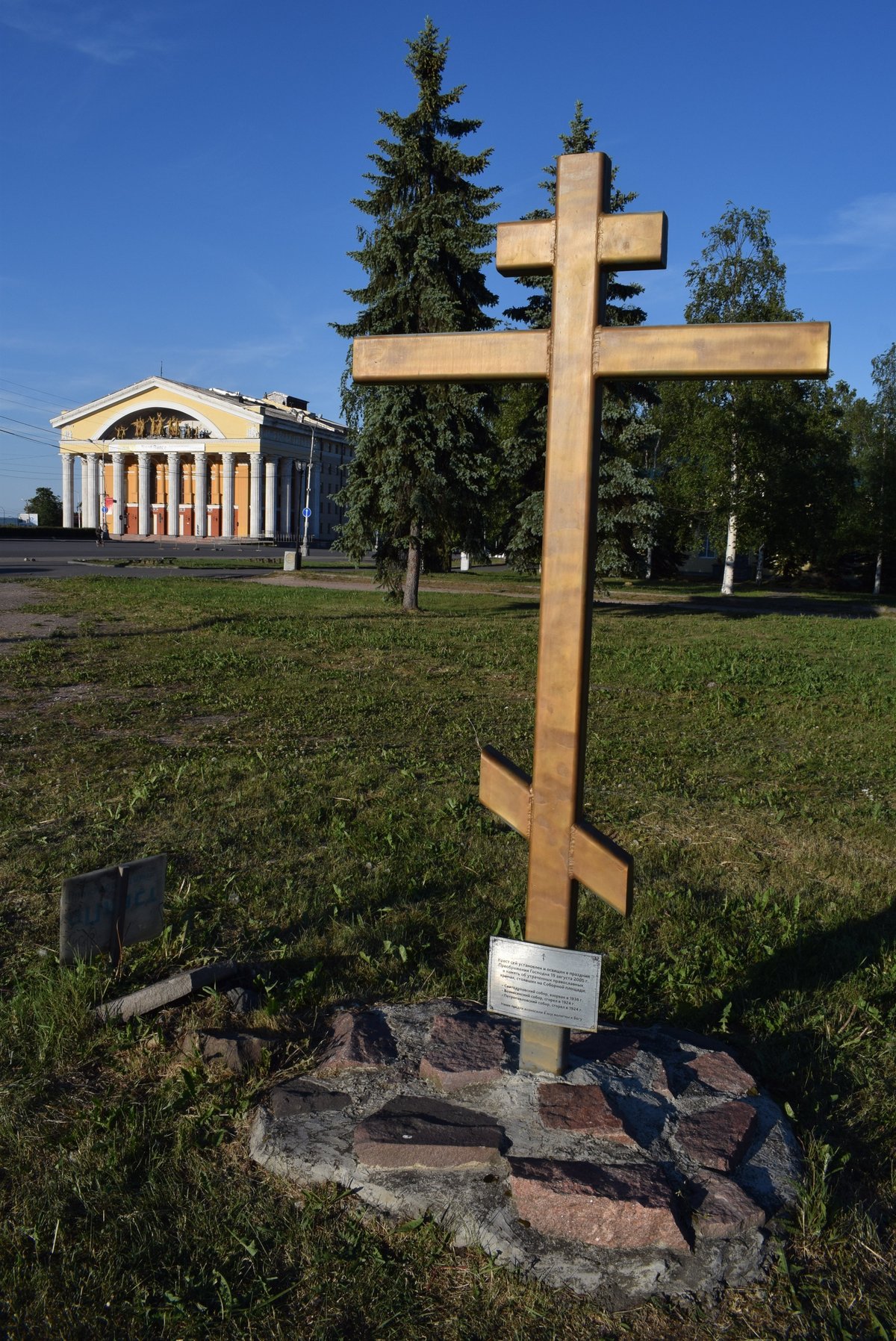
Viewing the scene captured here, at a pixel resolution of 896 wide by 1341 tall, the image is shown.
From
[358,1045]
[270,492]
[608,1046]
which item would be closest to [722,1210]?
[608,1046]

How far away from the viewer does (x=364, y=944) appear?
154 inches

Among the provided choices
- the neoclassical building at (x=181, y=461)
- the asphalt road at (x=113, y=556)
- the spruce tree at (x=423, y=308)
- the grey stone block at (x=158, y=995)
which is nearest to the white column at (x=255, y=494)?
the neoclassical building at (x=181, y=461)

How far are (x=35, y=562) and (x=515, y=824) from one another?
33.4 metres

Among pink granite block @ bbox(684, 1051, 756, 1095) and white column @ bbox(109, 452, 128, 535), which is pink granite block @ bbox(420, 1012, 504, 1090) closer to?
pink granite block @ bbox(684, 1051, 756, 1095)

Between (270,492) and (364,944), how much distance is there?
268 ft

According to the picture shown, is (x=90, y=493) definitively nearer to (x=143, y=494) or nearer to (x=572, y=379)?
(x=143, y=494)

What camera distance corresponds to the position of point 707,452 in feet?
101

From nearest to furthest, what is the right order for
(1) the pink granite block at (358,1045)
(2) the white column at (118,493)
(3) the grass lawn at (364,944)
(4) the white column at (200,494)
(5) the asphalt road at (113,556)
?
(3) the grass lawn at (364,944)
(1) the pink granite block at (358,1045)
(5) the asphalt road at (113,556)
(4) the white column at (200,494)
(2) the white column at (118,493)

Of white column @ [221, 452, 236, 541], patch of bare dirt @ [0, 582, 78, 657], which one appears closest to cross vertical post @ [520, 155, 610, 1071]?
patch of bare dirt @ [0, 582, 78, 657]

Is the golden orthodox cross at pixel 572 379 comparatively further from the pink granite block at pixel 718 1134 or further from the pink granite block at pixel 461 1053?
the pink granite block at pixel 718 1134

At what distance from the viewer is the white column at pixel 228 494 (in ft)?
264

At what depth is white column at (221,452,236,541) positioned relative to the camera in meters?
80.4

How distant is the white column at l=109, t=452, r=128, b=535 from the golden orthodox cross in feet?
279

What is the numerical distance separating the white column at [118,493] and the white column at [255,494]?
10.6 meters
